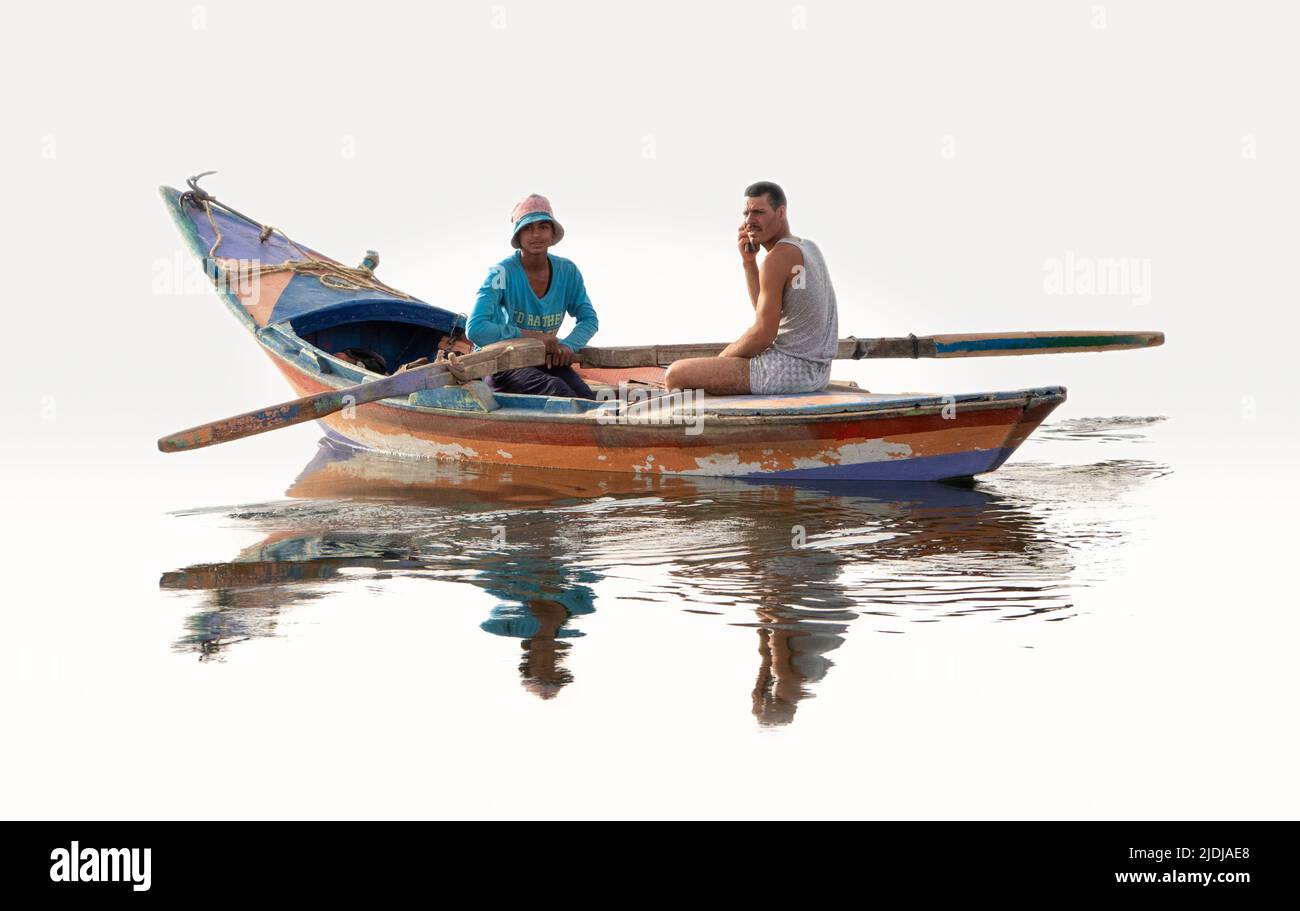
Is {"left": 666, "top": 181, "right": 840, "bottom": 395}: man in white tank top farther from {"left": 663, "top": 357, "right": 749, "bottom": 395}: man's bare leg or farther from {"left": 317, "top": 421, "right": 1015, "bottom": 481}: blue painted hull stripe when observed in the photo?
{"left": 317, "top": 421, "right": 1015, "bottom": 481}: blue painted hull stripe

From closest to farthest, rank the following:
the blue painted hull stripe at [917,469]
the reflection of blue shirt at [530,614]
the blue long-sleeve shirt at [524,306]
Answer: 1. the reflection of blue shirt at [530,614]
2. the blue painted hull stripe at [917,469]
3. the blue long-sleeve shirt at [524,306]

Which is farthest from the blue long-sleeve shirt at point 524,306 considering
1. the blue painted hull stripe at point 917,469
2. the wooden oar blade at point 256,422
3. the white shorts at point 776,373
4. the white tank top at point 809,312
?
the blue painted hull stripe at point 917,469

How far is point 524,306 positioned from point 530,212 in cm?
56

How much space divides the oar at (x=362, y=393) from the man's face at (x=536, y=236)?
0.55 metres

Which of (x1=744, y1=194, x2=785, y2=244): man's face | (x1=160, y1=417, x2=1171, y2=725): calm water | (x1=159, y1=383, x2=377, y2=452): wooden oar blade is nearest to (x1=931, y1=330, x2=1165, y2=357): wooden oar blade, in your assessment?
(x1=160, y1=417, x2=1171, y2=725): calm water

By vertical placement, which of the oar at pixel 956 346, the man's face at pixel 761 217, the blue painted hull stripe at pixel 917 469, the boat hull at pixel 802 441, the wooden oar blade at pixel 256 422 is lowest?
the blue painted hull stripe at pixel 917 469

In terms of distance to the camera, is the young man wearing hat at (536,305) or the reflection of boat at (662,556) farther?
the young man wearing hat at (536,305)

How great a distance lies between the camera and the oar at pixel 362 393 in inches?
304

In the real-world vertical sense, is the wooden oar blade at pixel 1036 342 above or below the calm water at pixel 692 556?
above

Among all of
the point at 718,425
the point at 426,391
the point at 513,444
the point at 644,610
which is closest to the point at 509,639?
the point at 644,610

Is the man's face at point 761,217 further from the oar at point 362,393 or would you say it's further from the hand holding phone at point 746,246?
the oar at point 362,393

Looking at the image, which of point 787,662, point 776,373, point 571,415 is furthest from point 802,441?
point 787,662

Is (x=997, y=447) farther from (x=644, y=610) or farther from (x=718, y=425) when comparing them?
(x=644, y=610)

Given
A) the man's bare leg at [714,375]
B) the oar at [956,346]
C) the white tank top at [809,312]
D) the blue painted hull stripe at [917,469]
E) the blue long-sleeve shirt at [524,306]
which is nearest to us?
the blue painted hull stripe at [917,469]
